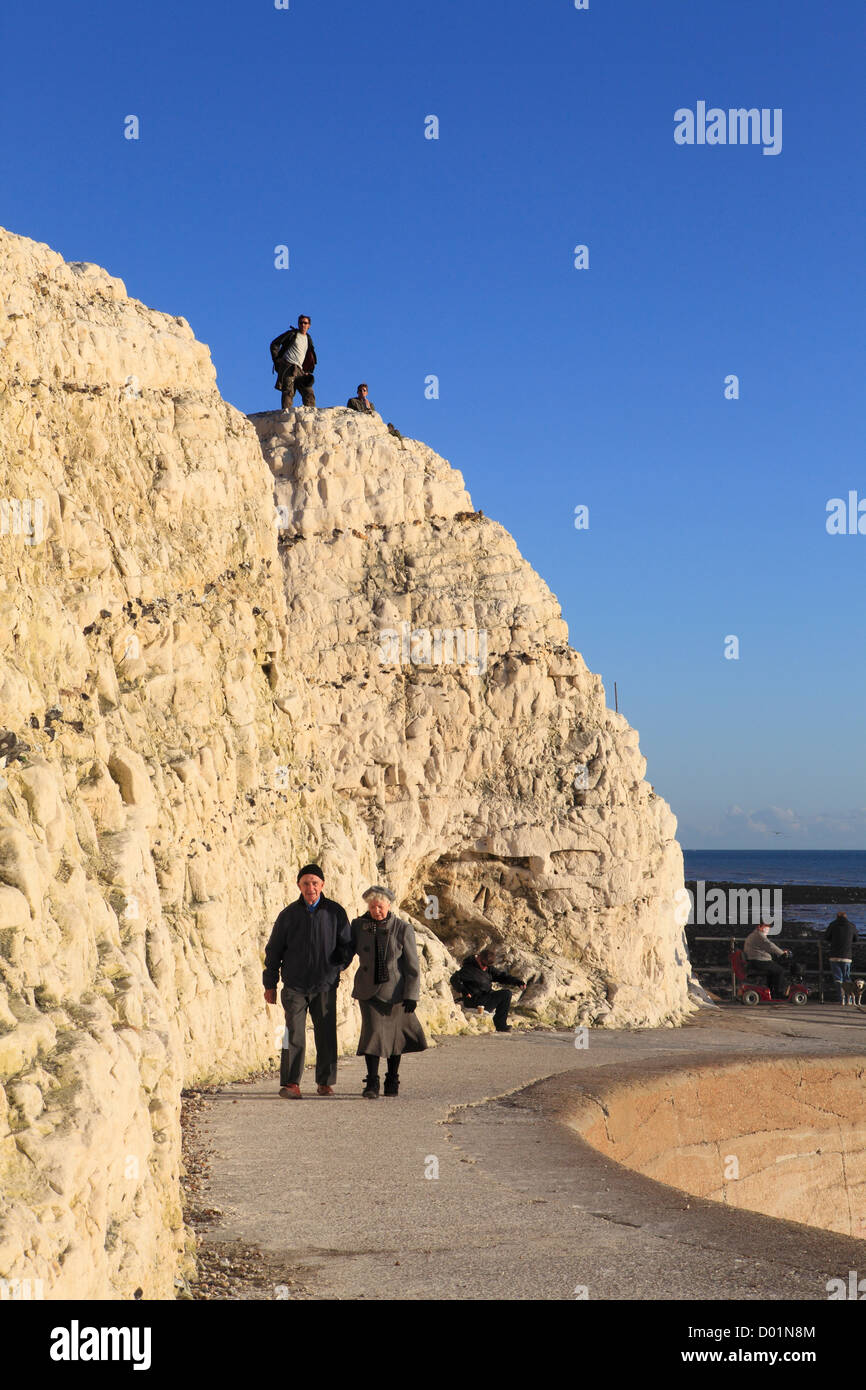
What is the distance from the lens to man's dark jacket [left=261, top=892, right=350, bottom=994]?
948cm

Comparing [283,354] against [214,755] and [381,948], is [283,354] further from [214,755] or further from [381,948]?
[381,948]

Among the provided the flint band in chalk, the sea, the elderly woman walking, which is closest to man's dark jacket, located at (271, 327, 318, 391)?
the flint band in chalk

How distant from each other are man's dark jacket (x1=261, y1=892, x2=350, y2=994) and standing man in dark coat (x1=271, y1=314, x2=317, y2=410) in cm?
970

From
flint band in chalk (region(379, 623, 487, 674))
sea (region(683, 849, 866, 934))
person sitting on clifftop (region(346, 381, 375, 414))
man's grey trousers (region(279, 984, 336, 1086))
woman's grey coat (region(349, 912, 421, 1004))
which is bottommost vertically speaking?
sea (region(683, 849, 866, 934))

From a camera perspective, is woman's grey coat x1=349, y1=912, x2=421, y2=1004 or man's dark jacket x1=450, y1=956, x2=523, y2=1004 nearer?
woman's grey coat x1=349, y1=912, x2=421, y2=1004

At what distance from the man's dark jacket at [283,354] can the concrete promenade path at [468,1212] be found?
1077cm

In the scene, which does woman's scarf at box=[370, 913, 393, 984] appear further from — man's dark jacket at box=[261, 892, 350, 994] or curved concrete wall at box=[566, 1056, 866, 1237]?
curved concrete wall at box=[566, 1056, 866, 1237]

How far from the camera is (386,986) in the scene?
387 inches

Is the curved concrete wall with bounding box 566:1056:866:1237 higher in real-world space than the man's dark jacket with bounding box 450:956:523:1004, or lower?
lower

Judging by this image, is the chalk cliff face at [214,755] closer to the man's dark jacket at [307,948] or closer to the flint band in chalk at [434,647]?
the flint band in chalk at [434,647]

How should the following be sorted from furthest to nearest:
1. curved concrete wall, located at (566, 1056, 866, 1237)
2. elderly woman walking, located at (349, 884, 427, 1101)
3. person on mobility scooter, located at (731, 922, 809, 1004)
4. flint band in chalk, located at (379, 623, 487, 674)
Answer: person on mobility scooter, located at (731, 922, 809, 1004), flint band in chalk, located at (379, 623, 487, 674), curved concrete wall, located at (566, 1056, 866, 1237), elderly woman walking, located at (349, 884, 427, 1101)

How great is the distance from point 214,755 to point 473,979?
5.19 metres
